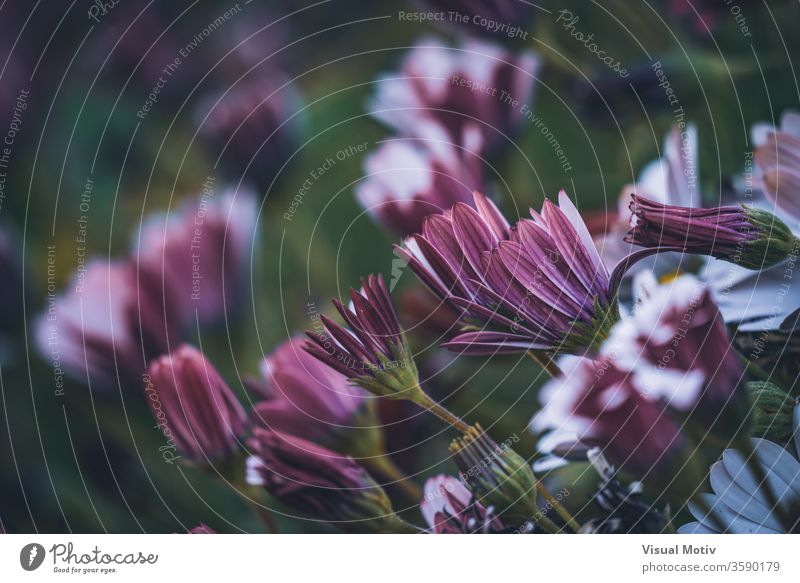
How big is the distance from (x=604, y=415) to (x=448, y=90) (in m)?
0.26

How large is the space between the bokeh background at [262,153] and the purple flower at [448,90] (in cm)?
1

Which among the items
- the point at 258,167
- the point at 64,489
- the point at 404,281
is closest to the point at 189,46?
the point at 258,167

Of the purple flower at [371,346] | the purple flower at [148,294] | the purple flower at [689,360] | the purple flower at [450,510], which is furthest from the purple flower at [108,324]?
the purple flower at [689,360]

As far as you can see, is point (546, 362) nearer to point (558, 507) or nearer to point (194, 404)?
point (558, 507)

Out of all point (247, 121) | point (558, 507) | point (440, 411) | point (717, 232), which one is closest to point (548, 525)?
point (558, 507)

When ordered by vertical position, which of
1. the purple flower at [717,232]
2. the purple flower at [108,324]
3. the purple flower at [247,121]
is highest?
the purple flower at [247,121]

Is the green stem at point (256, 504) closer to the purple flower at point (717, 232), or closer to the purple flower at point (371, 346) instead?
the purple flower at point (371, 346)

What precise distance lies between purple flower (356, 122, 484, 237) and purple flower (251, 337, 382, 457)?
11 cm

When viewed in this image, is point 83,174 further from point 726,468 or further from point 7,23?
point 726,468

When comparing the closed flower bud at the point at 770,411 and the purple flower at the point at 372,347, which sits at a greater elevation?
the purple flower at the point at 372,347

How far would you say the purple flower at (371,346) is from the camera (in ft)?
1.92

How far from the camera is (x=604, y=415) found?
60 centimetres

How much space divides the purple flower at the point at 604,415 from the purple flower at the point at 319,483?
0.13m
